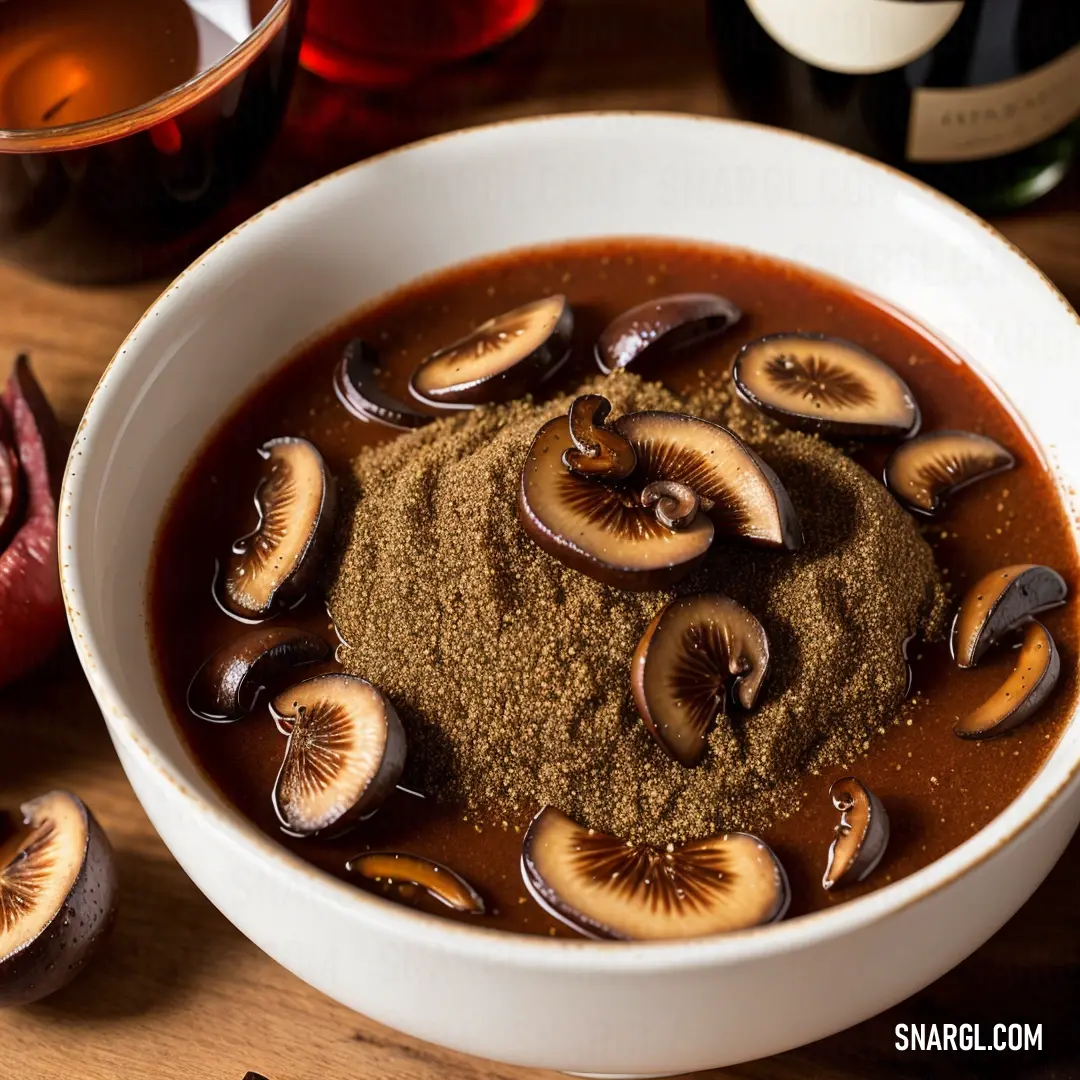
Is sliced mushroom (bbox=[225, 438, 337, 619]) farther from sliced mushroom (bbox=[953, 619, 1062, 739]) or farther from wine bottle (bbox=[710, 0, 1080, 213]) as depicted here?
wine bottle (bbox=[710, 0, 1080, 213])

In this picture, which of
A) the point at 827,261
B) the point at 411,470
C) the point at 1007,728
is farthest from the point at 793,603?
the point at 827,261

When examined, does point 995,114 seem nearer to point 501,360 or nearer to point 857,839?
point 501,360

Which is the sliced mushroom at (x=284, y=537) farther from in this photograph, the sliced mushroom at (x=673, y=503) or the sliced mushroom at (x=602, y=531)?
the sliced mushroom at (x=673, y=503)

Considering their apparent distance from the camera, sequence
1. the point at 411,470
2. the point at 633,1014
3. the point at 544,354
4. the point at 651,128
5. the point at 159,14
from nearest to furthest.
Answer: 1. the point at 633,1014
2. the point at 411,470
3. the point at 544,354
4. the point at 651,128
5. the point at 159,14

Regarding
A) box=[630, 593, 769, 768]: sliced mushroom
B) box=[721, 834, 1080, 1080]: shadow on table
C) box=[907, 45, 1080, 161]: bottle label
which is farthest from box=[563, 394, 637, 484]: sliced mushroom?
box=[907, 45, 1080, 161]: bottle label

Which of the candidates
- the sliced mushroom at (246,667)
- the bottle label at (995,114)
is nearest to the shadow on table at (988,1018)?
the sliced mushroom at (246,667)

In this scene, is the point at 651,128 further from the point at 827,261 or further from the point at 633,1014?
the point at 633,1014
